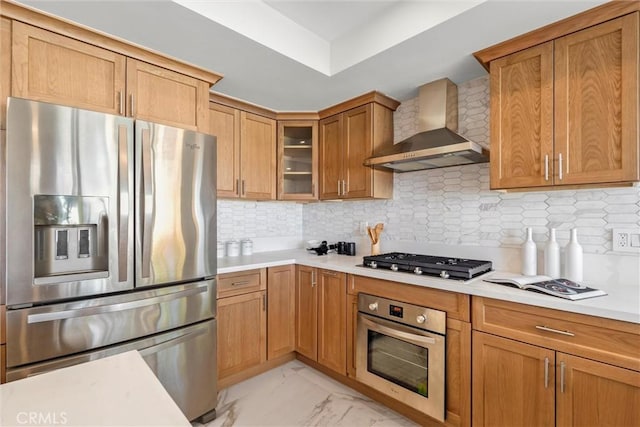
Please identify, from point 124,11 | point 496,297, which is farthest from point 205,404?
point 124,11

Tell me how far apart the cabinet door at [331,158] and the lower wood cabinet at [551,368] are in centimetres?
156

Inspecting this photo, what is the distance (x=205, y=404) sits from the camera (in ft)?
6.14

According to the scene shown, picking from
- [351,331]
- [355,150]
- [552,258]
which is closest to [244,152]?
[355,150]

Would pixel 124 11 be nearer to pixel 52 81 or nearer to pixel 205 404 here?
pixel 52 81

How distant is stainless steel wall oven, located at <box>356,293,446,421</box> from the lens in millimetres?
1717

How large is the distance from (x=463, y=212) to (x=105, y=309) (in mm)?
2312


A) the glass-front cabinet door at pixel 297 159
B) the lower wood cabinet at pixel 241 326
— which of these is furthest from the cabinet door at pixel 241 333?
the glass-front cabinet door at pixel 297 159

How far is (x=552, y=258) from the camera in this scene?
171 cm

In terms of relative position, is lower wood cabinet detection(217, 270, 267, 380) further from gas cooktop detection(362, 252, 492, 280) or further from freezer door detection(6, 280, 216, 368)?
gas cooktop detection(362, 252, 492, 280)

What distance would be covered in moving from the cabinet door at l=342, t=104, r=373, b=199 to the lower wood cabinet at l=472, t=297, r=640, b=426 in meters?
1.28

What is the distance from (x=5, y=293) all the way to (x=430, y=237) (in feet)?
8.24

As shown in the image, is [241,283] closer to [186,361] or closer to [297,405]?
[186,361]

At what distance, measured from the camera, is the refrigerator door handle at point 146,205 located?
163cm

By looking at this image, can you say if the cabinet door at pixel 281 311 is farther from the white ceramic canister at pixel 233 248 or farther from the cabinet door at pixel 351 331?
the cabinet door at pixel 351 331
